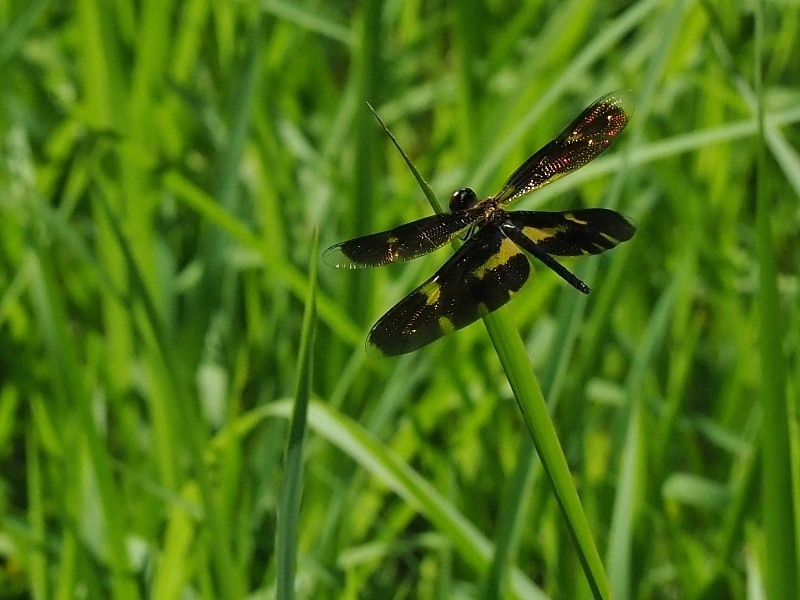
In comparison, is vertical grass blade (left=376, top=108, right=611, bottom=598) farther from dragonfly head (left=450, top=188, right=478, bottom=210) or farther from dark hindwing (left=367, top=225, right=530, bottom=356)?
dragonfly head (left=450, top=188, right=478, bottom=210)

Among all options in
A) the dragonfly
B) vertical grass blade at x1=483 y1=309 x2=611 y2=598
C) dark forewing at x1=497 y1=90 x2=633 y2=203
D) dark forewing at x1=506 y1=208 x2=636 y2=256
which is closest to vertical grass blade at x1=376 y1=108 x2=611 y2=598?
vertical grass blade at x1=483 y1=309 x2=611 y2=598

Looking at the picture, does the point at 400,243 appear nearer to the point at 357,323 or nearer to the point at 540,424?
the point at 540,424

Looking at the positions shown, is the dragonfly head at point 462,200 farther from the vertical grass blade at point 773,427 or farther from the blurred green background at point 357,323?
the vertical grass blade at point 773,427

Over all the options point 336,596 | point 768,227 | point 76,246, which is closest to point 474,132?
point 76,246

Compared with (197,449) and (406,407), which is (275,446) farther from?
(197,449)

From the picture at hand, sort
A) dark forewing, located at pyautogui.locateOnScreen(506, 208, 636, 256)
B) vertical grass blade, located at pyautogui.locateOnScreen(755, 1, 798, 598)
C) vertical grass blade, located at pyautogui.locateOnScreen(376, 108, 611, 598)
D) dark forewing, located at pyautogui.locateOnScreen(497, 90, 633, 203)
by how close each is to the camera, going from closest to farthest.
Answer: vertical grass blade, located at pyautogui.locateOnScreen(376, 108, 611, 598) → vertical grass blade, located at pyautogui.locateOnScreen(755, 1, 798, 598) → dark forewing, located at pyautogui.locateOnScreen(506, 208, 636, 256) → dark forewing, located at pyautogui.locateOnScreen(497, 90, 633, 203)

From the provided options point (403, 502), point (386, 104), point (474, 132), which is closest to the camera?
point (403, 502)

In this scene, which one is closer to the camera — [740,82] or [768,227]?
[768,227]

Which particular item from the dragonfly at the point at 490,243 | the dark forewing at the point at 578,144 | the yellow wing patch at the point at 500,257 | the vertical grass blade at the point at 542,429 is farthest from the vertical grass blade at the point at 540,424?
the dark forewing at the point at 578,144
